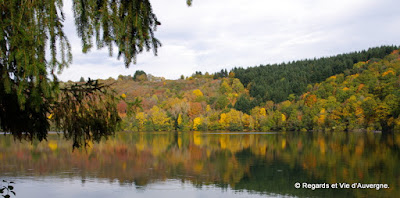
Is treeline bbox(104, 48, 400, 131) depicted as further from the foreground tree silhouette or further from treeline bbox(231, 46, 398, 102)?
the foreground tree silhouette

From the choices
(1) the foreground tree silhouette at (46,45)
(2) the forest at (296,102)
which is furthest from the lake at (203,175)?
(2) the forest at (296,102)

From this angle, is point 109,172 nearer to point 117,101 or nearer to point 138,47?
point 117,101

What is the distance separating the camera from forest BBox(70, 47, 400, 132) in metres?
87.2

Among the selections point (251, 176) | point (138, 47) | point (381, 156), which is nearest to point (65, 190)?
point (251, 176)

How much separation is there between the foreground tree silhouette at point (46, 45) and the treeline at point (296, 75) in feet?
420

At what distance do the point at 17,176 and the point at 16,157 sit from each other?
10005 mm

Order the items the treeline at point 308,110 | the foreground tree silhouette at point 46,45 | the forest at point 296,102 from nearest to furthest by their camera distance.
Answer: the foreground tree silhouette at point 46,45, the treeline at point 308,110, the forest at point 296,102

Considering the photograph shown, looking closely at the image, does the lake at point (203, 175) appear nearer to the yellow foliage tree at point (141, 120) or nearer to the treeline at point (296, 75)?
the yellow foliage tree at point (141, 120)

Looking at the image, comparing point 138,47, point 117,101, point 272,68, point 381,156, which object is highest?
point 272,68

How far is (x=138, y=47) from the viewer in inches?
205

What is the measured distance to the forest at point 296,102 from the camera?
87.2 metres

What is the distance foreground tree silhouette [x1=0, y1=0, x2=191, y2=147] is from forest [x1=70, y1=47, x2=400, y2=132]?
54802 mm

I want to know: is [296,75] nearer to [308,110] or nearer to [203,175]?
[308,110]

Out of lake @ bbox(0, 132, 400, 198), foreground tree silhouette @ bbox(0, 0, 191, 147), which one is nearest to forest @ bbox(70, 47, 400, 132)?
lake @ bbox(0, 132, 400, 198)
